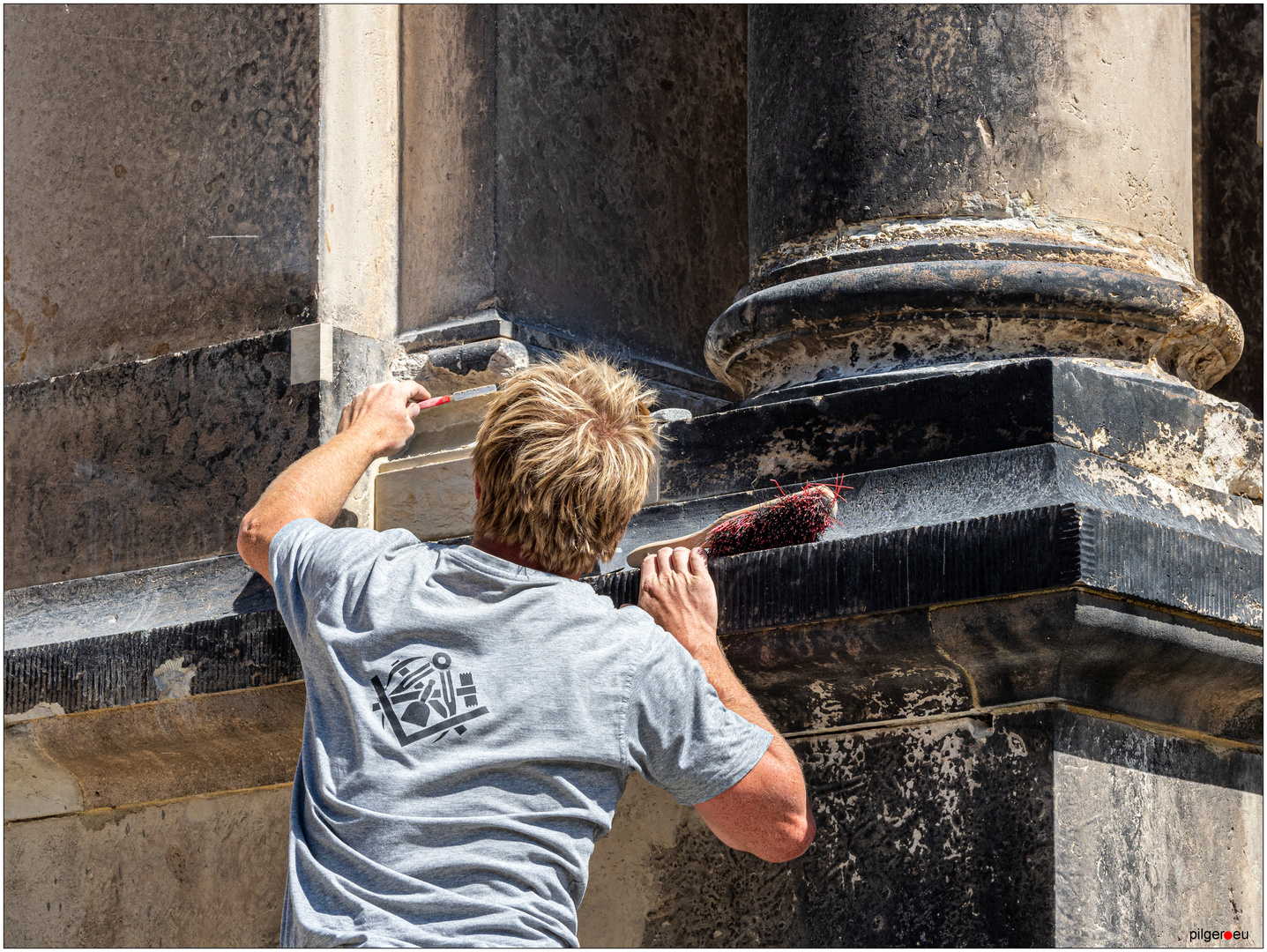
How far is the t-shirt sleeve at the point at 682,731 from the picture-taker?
1867 millimetres

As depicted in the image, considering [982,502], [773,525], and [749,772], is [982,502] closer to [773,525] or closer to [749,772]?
[773,525]

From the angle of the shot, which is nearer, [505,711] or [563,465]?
[505,711]

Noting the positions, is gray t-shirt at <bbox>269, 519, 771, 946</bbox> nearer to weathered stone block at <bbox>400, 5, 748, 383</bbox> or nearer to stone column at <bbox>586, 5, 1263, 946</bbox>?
stone column at <bbox>586, 5, 1263, 946</bbox>

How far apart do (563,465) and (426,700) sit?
1.07 feet

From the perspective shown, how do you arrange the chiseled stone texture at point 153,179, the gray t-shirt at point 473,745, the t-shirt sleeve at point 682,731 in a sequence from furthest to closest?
1. the chiseled stone texture at point 153,179
2. the t-shirt sleeve at point 682,731
3. the gray t-shirt at point 473,745

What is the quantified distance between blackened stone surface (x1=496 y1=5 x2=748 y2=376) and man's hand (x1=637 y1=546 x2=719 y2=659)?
3.21 feet

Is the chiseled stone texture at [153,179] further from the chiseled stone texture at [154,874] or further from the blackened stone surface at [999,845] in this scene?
the blackened stone surface at [999,845]

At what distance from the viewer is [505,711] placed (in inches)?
71.3

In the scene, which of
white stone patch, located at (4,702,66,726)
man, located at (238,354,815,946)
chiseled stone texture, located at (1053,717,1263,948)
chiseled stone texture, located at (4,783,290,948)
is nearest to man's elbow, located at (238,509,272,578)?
man, located at (238,354,815,946)

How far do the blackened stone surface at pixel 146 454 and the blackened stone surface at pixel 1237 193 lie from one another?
7.71ft

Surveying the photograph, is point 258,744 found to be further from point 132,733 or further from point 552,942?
point 552,942

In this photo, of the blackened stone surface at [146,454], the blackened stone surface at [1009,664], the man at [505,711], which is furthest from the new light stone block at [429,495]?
the man at [505,711]

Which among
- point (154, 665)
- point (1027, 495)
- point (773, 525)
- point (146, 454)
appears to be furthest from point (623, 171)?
point (1027, 495)

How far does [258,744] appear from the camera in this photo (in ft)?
A: 9.43
